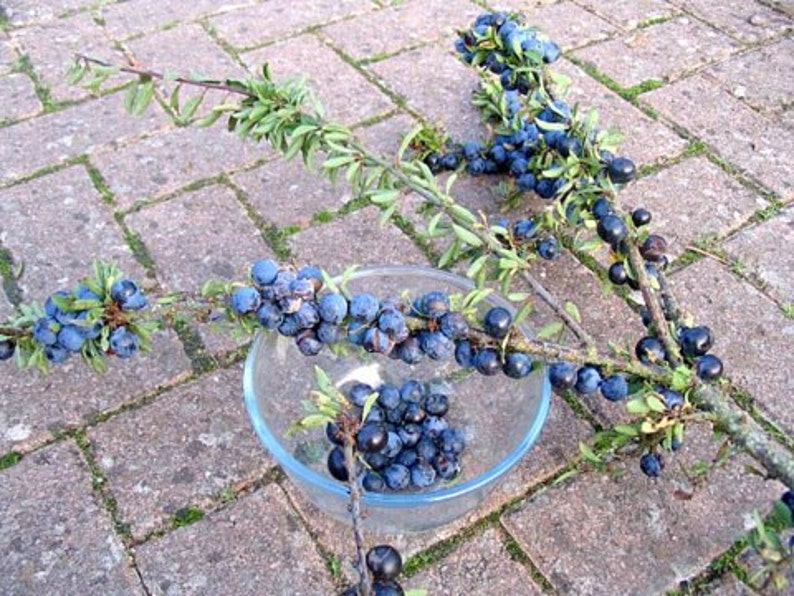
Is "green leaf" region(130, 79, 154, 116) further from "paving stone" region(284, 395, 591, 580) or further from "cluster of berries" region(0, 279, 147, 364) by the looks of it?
"paving stone" region(284, 395, 591, 580)

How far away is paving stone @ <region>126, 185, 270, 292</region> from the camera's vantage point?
1.99 meters

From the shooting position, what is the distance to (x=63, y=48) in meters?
2.71

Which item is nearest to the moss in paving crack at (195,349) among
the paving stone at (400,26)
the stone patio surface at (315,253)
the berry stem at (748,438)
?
the stone patio surface at (315,253)

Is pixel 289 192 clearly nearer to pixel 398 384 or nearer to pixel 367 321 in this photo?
pixel 398 384

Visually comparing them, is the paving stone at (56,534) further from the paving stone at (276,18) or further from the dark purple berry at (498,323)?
the paving stone at (276,18)

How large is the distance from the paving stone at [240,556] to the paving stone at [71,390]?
336 millimetres

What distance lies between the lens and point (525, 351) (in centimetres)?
134

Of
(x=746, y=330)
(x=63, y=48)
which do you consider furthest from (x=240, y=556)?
(x=63, y=48)

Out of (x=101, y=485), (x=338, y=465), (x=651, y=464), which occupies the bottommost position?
(x=101, y=485)

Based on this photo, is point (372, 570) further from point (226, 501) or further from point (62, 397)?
point (62, 397)

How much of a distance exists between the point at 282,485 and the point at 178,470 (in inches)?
7.6

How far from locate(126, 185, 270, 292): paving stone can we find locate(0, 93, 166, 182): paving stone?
0.34m

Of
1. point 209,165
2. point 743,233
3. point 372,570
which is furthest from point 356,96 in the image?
point 372,570

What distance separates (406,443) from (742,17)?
82.7 inches
